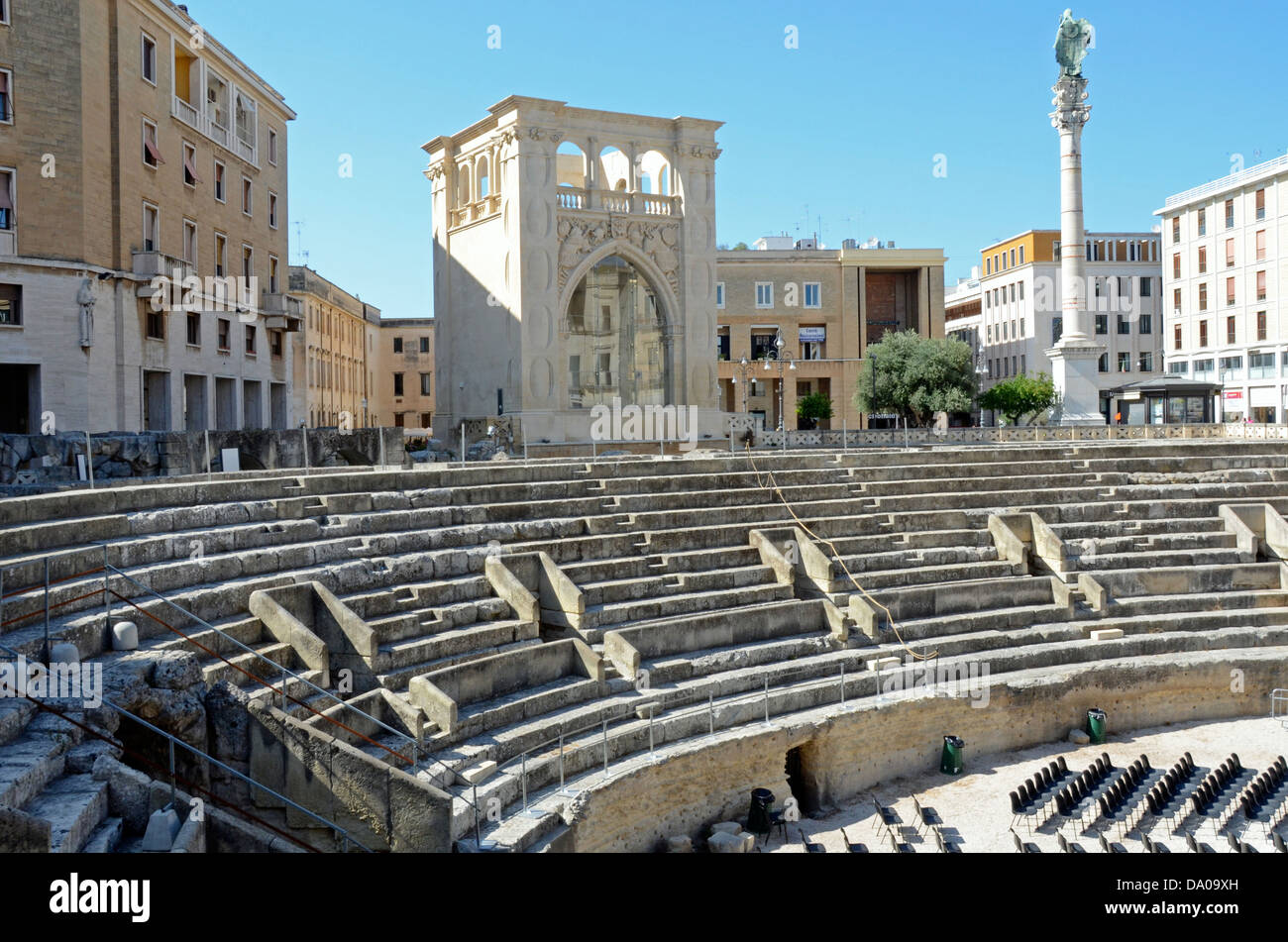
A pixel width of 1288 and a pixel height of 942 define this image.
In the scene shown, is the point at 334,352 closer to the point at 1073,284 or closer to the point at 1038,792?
the point at 1073,284

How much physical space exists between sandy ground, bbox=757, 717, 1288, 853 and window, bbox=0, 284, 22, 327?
20437 millimetres

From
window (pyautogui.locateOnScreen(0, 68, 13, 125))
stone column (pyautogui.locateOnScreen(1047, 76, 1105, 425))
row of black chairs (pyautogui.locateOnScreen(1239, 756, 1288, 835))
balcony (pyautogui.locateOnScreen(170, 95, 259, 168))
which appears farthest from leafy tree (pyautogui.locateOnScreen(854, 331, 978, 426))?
window (pyautogui.locateOnScreen(0, 68, 13, 125))

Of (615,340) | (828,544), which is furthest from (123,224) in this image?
(828,544)

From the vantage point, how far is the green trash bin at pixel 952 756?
15.8 m

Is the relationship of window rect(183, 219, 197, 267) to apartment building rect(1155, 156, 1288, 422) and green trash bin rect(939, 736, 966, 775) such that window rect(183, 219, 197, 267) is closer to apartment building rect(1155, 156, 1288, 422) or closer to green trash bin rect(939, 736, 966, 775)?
green trash bin rect(939, 736, 966, 775)

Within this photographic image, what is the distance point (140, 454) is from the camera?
20.6 m

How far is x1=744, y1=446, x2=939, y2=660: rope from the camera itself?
17109mm

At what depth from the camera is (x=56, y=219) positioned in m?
24.6

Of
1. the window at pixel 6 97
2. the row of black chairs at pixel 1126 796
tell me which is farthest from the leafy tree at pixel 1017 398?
the window at pixel 6 97

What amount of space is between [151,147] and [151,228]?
80.2 inches

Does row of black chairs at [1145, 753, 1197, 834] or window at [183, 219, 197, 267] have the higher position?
window at [183, 219, 197, 267]

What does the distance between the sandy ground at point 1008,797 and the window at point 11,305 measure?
20.4m

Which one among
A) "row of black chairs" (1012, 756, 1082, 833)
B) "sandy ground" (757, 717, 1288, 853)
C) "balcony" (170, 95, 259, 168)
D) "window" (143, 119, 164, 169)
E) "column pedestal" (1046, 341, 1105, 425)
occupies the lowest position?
"sandy ground" (757, 717, 1288, 853)
